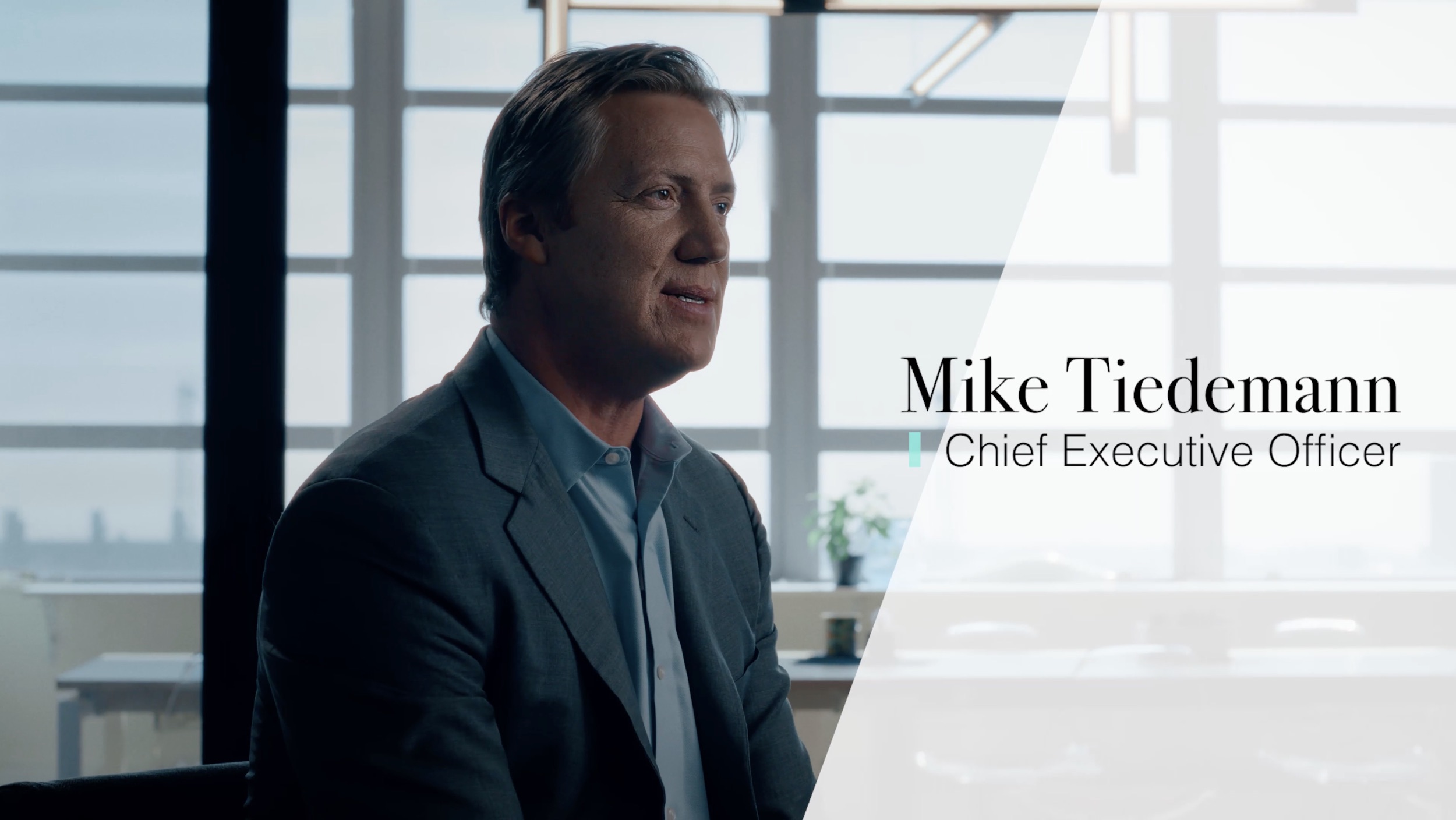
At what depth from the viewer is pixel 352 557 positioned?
1.03 m

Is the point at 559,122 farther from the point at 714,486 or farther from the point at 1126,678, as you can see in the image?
Result: the point at 1126,678

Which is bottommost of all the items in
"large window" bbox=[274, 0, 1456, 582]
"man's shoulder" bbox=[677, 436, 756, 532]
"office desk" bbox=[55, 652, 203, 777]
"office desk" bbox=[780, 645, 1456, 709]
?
"office desk" bbox=[780, 645, 1456, 709]

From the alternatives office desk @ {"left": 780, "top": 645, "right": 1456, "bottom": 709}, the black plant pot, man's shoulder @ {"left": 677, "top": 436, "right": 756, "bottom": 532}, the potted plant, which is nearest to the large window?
the potted plant

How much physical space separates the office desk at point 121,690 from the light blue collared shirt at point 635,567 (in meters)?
1.30

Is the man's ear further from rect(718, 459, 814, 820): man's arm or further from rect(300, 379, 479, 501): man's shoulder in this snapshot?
rect(718, 459, 814, 820): man's arm

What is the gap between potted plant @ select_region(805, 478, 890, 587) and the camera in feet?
16.4

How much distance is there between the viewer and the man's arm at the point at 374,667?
39.3 inches

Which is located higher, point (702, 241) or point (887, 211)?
point (887, 211)

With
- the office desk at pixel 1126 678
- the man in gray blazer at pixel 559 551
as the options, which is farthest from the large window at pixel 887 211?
the man in gray blazer at pixel 559 551

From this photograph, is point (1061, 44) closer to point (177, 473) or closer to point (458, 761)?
point (177, 473)

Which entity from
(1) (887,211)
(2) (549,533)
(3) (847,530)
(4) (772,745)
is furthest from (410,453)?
(1) (887,211)

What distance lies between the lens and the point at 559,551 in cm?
113

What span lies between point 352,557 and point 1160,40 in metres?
5.60

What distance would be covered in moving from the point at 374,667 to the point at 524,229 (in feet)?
1.72
